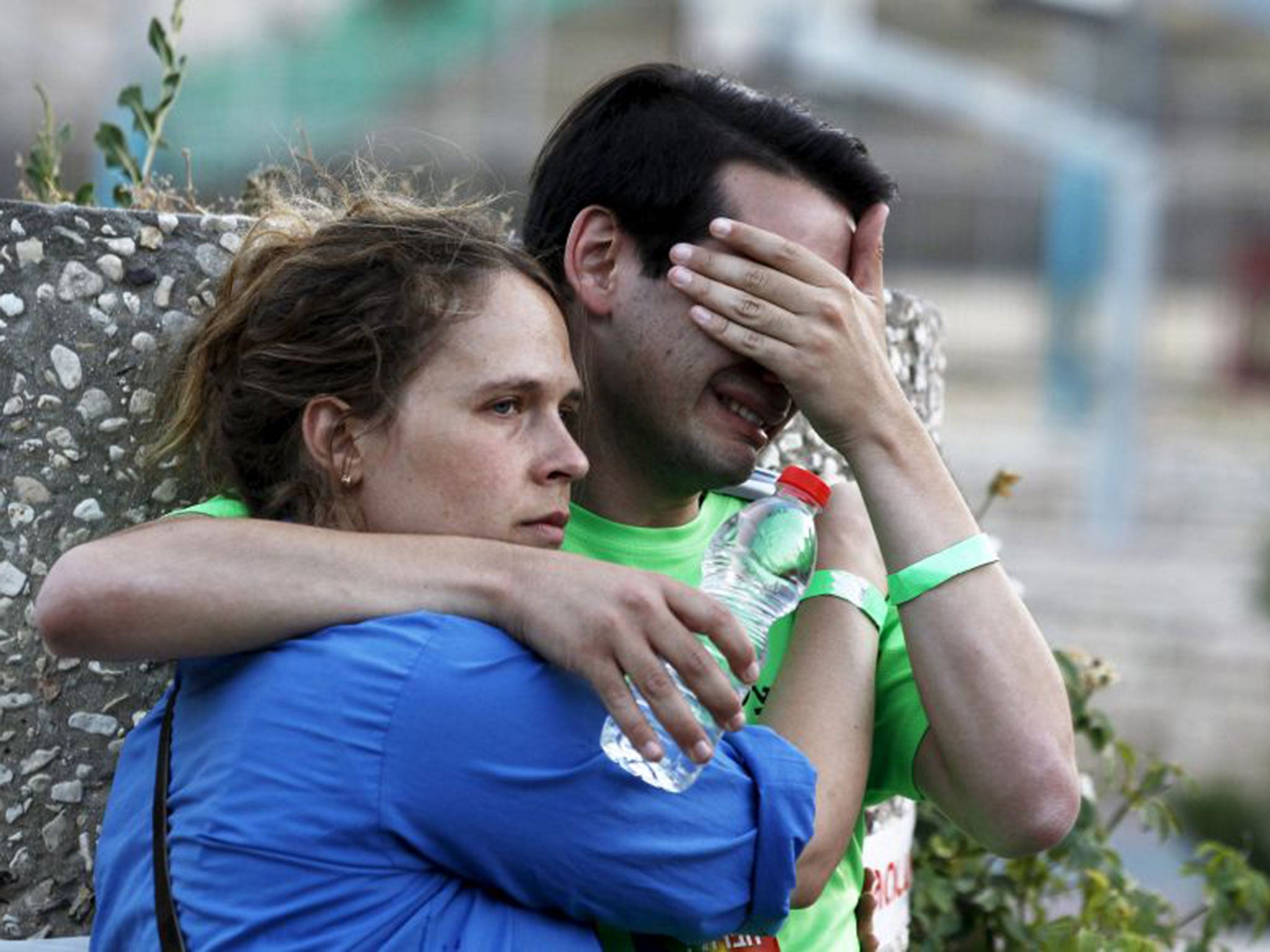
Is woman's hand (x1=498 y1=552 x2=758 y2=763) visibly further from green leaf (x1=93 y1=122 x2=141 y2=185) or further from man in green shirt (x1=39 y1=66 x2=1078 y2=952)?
green leaf (x1=93 y1=122 x2=141 y2=185)

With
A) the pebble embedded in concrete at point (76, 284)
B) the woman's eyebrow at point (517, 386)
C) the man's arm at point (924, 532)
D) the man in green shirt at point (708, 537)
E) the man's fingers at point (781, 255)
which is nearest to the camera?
the man in green shirt at point (708, 537)

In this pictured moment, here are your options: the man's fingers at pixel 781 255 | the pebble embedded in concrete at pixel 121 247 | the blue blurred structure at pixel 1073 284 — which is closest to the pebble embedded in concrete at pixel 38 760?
the pebble embedded in concrete at pixel 121 247

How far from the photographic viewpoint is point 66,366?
8.08 ft

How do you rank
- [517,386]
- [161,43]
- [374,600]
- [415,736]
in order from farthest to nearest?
[161,43] < [517,386] < [374,600] < [415,736]

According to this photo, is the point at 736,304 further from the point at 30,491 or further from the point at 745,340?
the point at 30,491

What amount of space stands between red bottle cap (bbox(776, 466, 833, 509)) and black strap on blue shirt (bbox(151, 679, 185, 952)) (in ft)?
2.55

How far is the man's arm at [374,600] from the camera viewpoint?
1.79 m

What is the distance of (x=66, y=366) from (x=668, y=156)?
805mm

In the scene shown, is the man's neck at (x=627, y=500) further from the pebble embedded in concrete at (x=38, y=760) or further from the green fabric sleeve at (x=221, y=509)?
the pebble embedded in concrete at (x=38, y=760)

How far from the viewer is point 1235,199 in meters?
24.1

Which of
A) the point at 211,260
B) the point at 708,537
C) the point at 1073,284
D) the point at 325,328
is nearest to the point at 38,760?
the point at 211,260

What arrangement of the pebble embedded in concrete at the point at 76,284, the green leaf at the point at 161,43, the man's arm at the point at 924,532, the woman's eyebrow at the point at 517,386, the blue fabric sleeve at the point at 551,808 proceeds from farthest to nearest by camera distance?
the green leaf at the point at 161,43 < the pebble embedded in concrete at the point at 76,284 < the man's arm at the point at 924,532 < the woman's eyebrow at the point at 517,386 < the blue fabric sleeve at the point at 551,808

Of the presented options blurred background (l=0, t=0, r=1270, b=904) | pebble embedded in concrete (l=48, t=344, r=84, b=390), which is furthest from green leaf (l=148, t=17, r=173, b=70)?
blurred background (l=0, t=0, r=1270, b=904)

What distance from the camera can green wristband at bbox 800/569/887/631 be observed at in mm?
2293
